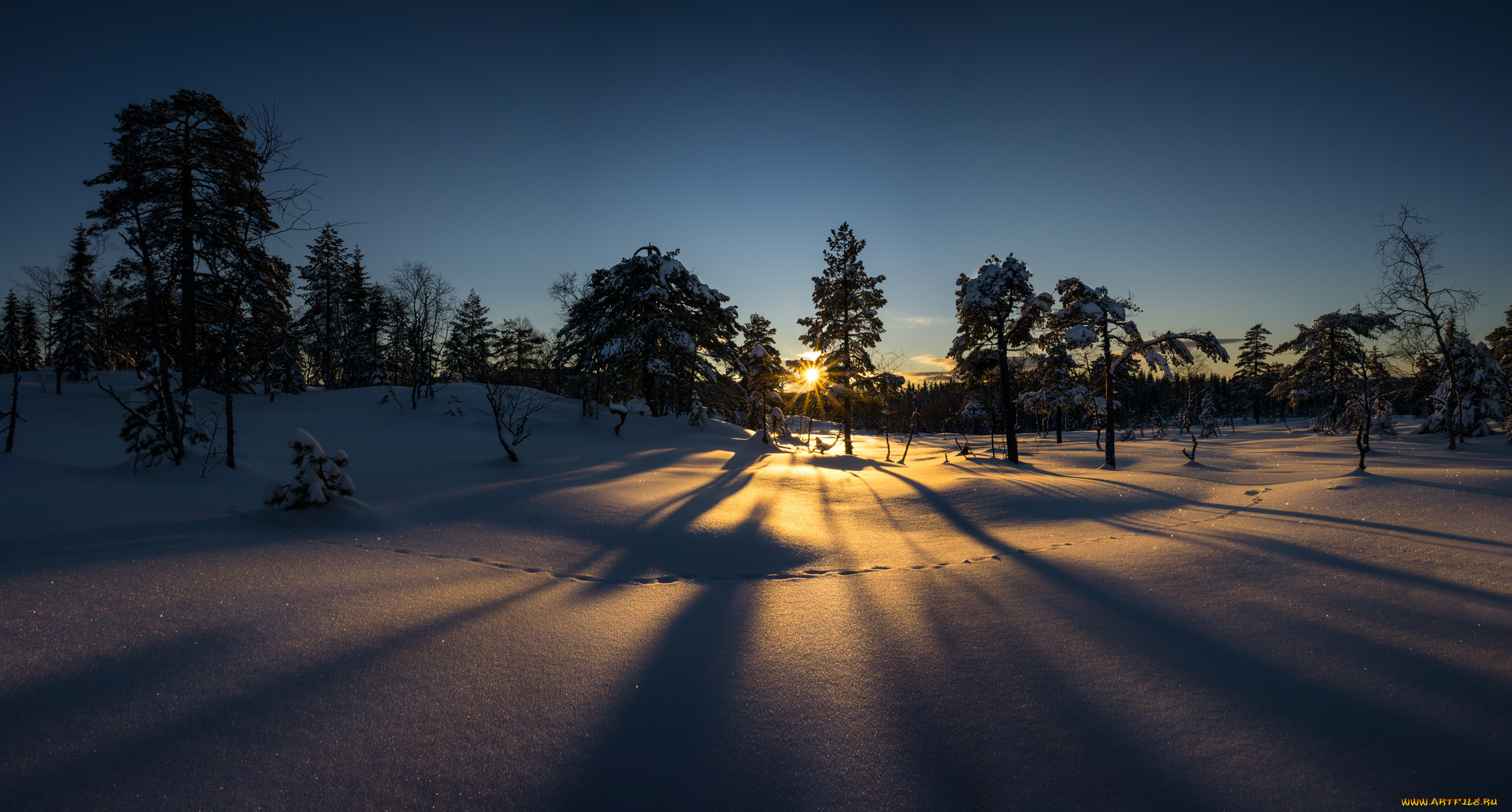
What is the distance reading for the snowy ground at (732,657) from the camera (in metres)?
2.86

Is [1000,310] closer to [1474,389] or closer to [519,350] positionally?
[1474,389]

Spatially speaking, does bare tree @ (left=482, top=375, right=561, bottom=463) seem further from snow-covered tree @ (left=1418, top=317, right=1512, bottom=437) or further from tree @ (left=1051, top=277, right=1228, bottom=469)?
snow-covered tree @ (left=1418, top=317, right=1512, bottom=437)

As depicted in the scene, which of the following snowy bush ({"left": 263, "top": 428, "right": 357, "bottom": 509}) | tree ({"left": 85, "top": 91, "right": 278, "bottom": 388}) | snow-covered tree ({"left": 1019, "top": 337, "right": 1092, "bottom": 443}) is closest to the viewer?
snowy bush ({"left": 263, "top": 428, "right": 357, "bottom": 509})

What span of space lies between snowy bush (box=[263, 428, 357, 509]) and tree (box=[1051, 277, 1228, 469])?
63.0ft

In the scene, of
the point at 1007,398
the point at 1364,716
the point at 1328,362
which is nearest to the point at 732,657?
the point at 1364,716

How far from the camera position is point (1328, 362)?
31.9 meters

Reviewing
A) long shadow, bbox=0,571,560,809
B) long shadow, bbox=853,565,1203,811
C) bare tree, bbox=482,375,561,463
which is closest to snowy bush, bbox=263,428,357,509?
long shadow, bbox=0,571,560,809

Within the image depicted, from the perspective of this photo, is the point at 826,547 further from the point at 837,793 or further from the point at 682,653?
the point at 837,793

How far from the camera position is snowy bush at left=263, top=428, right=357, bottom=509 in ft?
22.8

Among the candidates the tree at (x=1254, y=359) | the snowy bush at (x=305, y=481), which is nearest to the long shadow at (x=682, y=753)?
the snowy bush at (x=305, y=481)

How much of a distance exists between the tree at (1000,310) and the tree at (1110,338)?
0.99 m

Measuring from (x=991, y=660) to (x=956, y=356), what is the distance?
18538mm

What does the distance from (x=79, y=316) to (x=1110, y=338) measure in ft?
151

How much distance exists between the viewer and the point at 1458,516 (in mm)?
7039
